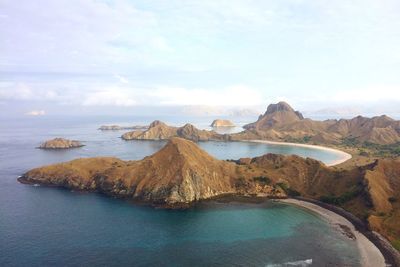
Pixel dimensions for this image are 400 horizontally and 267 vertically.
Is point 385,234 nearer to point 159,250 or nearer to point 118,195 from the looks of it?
point 159,250

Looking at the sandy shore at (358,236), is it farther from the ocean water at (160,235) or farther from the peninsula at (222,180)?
the peninsula at (222,180)

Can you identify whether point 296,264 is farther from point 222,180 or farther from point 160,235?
point 222,180

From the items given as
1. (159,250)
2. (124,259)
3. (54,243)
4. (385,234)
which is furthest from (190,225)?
(385,234)

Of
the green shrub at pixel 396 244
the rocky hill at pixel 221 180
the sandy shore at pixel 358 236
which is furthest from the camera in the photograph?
the rocky hill at pixel 221 180

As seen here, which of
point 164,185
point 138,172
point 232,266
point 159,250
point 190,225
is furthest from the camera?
point 138,172

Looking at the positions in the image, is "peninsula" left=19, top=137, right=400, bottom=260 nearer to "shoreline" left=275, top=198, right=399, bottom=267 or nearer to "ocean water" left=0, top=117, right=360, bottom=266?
"shoreline" left=275, top=198, right=399, bottom=267

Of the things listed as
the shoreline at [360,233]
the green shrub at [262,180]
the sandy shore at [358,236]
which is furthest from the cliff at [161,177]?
the shoreline at [360,233]

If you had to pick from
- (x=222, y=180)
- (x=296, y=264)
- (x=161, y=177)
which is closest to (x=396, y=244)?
(x=296, y=264)
